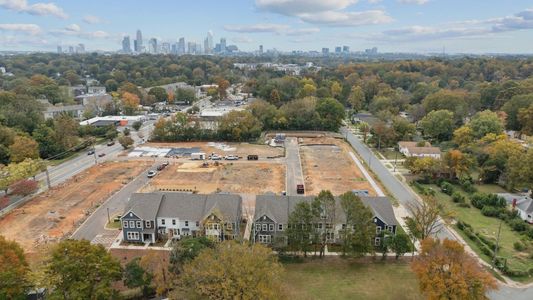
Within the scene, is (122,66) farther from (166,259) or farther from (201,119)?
(166,259)

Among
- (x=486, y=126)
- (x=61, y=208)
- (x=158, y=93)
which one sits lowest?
(x=61, y=208)

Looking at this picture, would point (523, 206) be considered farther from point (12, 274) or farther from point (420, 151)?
point (12, 274)

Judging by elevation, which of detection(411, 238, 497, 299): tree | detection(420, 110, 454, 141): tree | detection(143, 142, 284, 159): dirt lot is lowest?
detection(143, 142, 284, 159): dirt lot

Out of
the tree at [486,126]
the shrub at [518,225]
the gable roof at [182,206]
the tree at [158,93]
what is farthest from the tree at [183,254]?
the tree at [158,93]

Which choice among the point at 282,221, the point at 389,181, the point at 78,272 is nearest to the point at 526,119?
the point at 389,181

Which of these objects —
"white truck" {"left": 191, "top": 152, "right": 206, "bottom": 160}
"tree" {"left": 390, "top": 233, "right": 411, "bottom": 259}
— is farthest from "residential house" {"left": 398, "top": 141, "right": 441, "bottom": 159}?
"white truck" {"left": 191, "top": 152, "right": 206, "bottom": 160}

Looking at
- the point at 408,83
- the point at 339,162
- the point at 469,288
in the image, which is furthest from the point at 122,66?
the point at 469,288

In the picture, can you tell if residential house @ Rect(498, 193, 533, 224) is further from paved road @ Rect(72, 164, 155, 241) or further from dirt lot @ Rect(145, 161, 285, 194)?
paved road @ Rect(72, 164, 155, 241)
